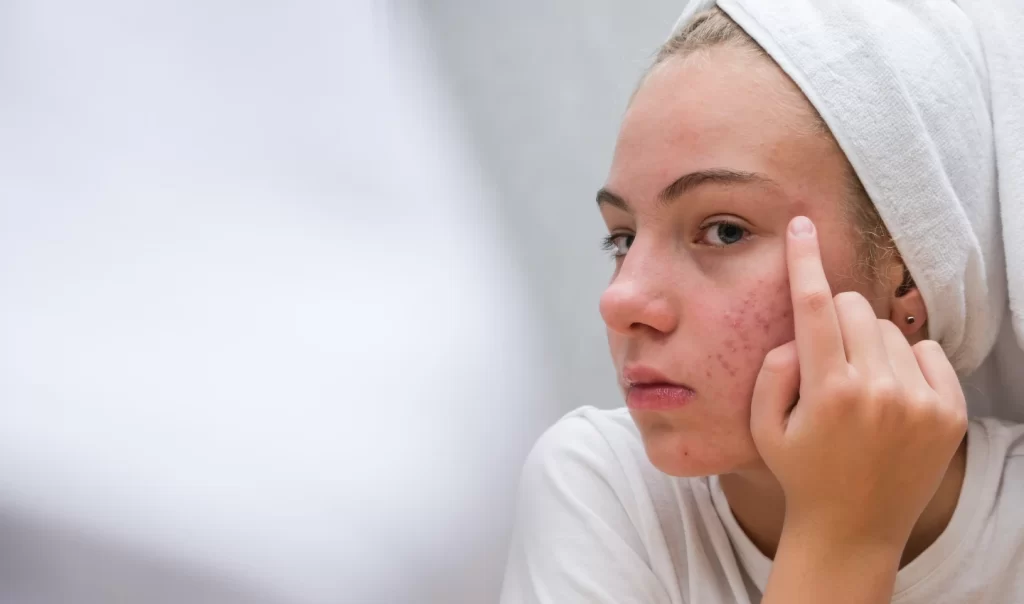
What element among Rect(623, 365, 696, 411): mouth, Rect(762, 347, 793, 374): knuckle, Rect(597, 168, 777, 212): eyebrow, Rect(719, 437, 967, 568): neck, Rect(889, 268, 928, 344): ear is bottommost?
Rect(719, 437, 967, 568): neck

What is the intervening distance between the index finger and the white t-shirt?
255 millimetres

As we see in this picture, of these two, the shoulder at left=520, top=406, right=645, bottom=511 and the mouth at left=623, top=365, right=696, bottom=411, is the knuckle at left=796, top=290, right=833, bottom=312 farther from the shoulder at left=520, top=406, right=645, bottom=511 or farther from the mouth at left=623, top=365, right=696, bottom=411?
the shoulder at left=520, top=406, right=645, bottom=511

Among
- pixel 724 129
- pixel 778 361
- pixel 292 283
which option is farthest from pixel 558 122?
pixel 778 361

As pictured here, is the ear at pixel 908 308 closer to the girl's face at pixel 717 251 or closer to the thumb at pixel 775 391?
the girl's face at pixel 717 251

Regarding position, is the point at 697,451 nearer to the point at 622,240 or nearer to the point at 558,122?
the point at 622,240

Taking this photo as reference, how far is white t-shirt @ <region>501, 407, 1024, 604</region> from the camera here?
0.81 m

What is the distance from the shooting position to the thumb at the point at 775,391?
717 mm

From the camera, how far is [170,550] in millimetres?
883

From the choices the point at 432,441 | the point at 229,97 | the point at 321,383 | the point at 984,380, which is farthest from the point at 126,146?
the point at 984,380

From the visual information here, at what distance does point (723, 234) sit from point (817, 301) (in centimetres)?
11

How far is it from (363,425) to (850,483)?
23.1 inches

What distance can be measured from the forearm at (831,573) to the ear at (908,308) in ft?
0.70

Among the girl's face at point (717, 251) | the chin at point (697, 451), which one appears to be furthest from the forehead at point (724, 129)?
the chin at point (697, 451)

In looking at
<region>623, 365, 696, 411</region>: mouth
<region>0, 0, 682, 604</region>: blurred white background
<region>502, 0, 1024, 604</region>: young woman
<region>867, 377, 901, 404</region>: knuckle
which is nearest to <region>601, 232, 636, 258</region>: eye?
<region>502, 0, 1024, 604</region>: young woman
